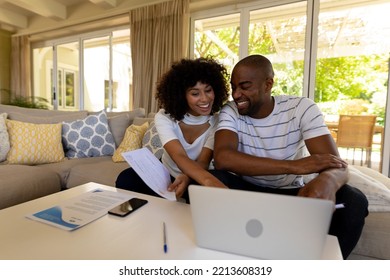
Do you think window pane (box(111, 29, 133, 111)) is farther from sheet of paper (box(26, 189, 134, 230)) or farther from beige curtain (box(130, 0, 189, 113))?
sheet of paper (box(26, 189, 134, 230))

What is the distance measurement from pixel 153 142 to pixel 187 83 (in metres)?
0.75

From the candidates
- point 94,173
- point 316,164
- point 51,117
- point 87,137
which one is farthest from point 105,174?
point 316,164

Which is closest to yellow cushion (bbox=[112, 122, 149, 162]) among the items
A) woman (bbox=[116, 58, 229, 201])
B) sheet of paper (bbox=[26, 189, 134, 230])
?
woman (bbox=[116, 58, 229, 201])

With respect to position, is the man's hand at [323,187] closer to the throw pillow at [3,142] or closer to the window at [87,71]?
the throw pillow at [3,142]

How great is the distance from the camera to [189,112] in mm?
1217

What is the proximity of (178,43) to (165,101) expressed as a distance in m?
2.17

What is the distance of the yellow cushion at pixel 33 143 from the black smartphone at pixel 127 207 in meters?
1.33

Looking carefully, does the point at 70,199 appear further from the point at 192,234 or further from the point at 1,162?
the point at 1,162

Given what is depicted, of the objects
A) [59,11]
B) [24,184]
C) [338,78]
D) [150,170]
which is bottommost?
[24,184]

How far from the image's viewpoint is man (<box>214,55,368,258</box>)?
0.91m

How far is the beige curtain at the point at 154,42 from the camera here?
122 inches

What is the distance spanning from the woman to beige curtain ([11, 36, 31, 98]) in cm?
478

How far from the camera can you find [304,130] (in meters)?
0.97

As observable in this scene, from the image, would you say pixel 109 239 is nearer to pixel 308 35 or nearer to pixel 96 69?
pixel 308 35
